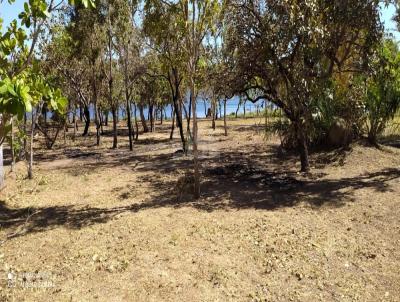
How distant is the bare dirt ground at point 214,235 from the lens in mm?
6738

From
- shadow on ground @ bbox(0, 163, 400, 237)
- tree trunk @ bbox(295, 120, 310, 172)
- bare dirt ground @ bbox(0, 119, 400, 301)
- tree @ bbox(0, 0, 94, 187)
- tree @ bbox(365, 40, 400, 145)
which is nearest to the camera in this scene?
tree @ bbox(0, 0, 94, 187)

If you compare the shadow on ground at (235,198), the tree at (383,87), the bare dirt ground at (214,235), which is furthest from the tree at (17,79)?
the tree at (383,87)

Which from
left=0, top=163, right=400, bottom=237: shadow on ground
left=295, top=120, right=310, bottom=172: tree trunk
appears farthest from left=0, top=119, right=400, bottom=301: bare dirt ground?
left=295, top=120, right=310, bottom=172: tree trunk

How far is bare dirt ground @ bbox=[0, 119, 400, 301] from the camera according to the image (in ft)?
22.1

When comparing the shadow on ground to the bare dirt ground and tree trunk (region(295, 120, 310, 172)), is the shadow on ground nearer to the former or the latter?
the bare dirt ground

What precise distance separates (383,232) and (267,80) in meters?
6.56

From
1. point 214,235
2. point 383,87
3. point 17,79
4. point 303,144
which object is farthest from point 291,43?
point 17,79

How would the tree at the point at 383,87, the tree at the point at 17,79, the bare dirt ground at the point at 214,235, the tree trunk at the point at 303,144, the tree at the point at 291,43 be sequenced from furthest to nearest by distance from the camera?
the tree at the point at 383,87 < the tree trunk at the point at 303,144 < the tree at the point at 291,43 < the bare dirt ground at the point at 214,235 < the tree at the point at 17,79

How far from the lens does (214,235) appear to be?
28.9ft

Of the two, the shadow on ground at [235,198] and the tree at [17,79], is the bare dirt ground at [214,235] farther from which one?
the tree at [17,79]

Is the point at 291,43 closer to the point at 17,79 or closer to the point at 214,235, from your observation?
the point at 214,235

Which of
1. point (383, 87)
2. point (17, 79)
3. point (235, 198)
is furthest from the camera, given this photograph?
point (383, 87)

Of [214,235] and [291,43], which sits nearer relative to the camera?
[214,235]

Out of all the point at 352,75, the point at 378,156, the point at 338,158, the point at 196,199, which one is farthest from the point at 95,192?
the point at 352,75
